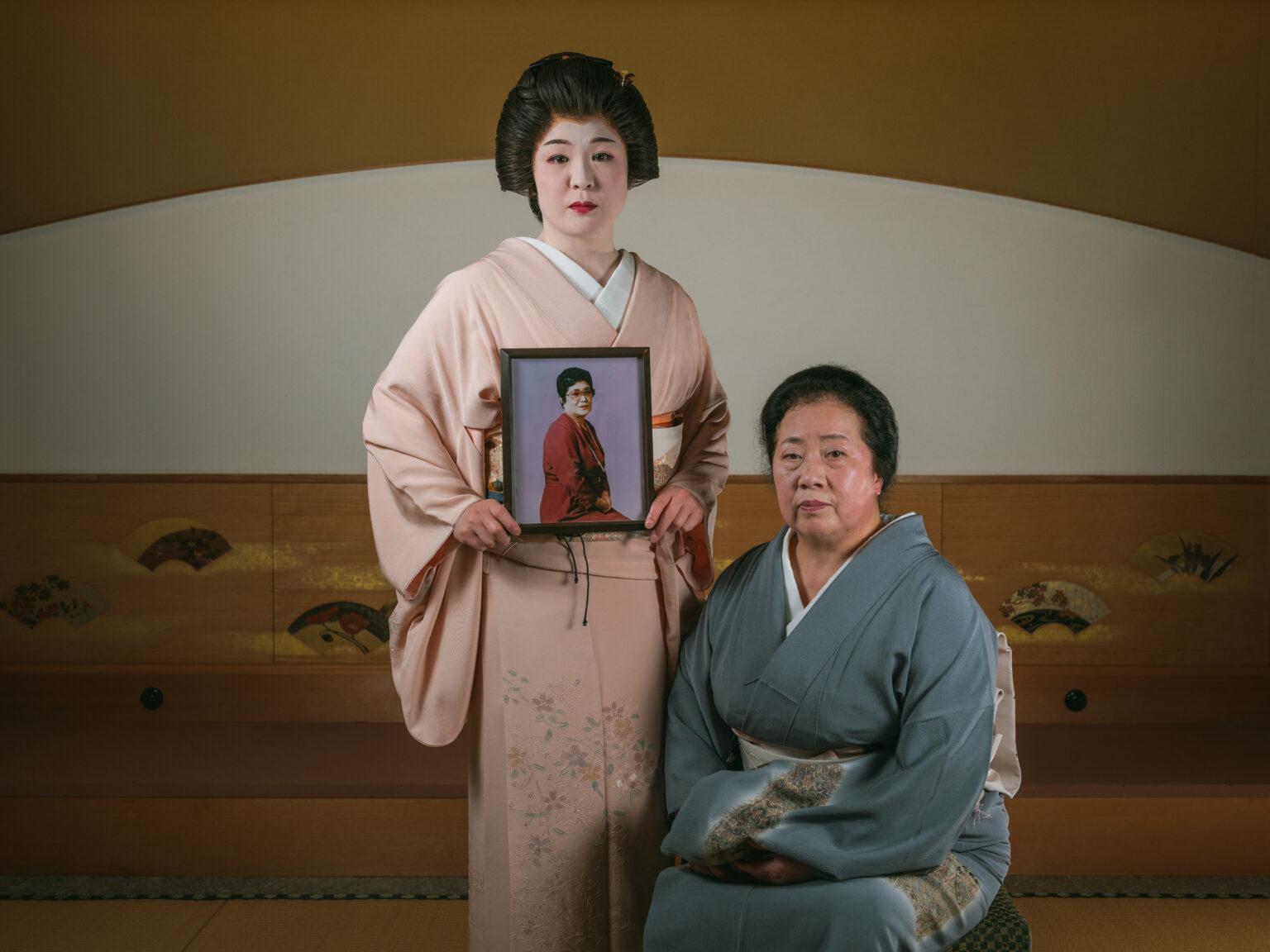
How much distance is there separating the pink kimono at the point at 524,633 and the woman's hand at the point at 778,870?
209 millimetres

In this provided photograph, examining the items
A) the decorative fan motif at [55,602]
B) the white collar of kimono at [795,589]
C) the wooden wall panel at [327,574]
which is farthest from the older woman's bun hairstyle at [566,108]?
the decorative fan motif at [55,602]

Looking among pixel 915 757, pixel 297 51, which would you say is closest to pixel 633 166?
pixel 915 757

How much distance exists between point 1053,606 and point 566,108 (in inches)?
86.4

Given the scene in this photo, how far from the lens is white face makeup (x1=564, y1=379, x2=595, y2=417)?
1604 mm

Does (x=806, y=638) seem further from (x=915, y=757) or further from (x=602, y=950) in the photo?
(x=602, y=950)

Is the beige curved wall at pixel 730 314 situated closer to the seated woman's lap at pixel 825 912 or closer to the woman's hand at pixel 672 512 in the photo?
the woman's hand at pixel 672 512

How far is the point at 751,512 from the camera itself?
3215 millimetres

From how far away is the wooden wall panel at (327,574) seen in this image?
10.4 feet

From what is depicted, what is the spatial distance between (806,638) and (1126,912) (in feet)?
4.33

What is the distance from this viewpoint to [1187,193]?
124 inches

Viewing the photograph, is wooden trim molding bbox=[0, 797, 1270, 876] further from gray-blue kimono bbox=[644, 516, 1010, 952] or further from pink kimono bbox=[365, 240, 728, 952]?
gray-blue kimono bbox=[644, 516, 1010, 952]

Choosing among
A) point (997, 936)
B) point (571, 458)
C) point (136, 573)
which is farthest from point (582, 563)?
point (136, 573)

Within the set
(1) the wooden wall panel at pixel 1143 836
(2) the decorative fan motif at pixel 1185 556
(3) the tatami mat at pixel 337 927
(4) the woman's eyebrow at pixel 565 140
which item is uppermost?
(4) the woman's eyebrow at pixel 565 140

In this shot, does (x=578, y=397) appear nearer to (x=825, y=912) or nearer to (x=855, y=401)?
(x=855, y=401)
